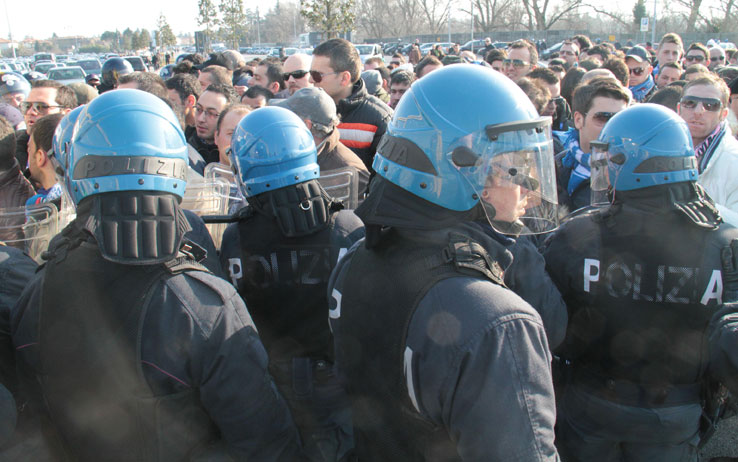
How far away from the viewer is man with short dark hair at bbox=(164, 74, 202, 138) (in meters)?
5.55

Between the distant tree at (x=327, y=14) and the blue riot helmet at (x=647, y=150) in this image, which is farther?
the distant tree at (x=327, y=14)

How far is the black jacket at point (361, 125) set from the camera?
461 centimetres

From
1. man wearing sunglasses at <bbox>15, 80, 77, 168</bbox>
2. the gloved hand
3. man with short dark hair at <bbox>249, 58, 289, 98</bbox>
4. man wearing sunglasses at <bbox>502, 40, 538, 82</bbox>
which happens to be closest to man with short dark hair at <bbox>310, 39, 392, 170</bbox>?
man with short dark hair at <bbox>249, 58, 289, 98</bbox>

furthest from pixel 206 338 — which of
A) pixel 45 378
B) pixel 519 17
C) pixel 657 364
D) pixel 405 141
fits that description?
pixel 519 17

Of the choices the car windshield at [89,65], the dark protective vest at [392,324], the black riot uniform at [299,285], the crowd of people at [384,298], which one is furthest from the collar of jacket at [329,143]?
the car windshield at [89,65]

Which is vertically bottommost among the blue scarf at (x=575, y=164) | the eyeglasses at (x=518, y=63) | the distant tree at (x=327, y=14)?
the blue scarf at (x=575, y=164)

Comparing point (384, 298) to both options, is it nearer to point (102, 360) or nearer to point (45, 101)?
point (102, 360)

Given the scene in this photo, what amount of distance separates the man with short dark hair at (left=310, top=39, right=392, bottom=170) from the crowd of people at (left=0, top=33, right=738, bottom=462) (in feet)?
7.39

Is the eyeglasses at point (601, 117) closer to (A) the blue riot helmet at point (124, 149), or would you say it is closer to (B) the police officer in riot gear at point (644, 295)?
(B) the police officer in riot gear at point (644, 295)

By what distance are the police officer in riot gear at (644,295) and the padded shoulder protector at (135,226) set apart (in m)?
1.73

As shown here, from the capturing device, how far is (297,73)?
5641 mm

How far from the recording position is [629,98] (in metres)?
4.04

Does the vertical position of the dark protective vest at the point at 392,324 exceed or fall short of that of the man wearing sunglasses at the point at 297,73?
it falls short

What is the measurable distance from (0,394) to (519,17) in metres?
67.7
